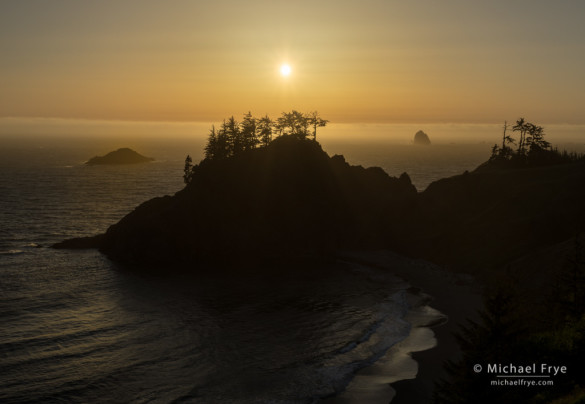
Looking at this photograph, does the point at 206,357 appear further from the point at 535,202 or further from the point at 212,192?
the point at 535,202

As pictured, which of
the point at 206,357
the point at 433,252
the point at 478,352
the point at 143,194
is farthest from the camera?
the point at 143,194

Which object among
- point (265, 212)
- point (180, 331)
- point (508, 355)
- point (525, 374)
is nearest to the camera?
point (508, 355)

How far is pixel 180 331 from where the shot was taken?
47625mm

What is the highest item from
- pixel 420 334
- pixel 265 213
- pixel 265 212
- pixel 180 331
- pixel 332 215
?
pixel 265 212

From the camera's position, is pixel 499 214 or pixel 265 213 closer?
pixel 499 214

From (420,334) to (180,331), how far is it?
2447 cm

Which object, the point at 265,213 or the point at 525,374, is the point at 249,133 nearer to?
the point at 265,213

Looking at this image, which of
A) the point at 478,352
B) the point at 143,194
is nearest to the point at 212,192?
the point at 478,352

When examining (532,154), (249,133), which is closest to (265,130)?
(249,133)

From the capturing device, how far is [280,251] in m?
79.8

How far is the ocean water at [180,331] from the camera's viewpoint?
120 ft

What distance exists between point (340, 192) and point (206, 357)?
5101cm

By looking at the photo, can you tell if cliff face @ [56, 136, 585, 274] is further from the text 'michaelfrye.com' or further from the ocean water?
the text 'michaelfrye.com'

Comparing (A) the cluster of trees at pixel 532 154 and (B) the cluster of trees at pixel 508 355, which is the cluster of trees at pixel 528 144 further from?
(B) the cluster of trees at pixel 508 355
